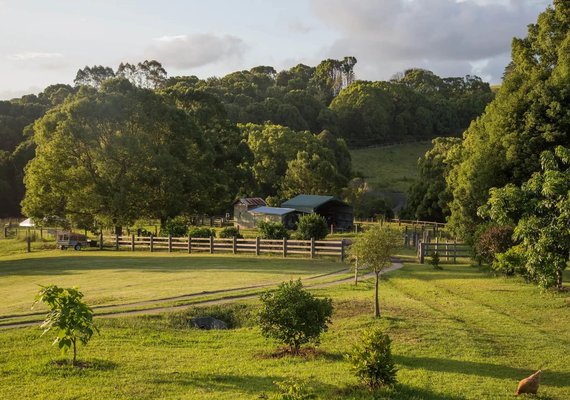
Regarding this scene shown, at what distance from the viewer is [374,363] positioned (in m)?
10.5

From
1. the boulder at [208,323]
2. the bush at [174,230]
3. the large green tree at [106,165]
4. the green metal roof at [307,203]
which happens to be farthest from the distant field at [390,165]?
the boulder at [208,323]

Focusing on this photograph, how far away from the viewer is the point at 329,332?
606 inches

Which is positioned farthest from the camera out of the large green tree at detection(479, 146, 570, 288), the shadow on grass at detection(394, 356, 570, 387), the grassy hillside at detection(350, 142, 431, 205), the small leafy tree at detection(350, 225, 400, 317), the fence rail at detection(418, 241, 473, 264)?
the grassy hillside at detection(350, 142, 431, 205)

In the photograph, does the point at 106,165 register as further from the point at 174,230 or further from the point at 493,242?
Result: the point at 493,242

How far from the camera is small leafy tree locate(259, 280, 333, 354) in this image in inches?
514

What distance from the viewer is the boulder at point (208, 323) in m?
17.2

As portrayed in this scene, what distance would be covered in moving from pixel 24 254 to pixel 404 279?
28.1 metres

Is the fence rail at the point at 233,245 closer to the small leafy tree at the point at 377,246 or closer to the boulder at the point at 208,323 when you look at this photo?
the small leafy tree at the point at 377,246

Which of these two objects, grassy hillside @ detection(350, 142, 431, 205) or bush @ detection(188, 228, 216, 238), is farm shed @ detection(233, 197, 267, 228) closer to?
bush @ detection(188, 228, 216, 238)

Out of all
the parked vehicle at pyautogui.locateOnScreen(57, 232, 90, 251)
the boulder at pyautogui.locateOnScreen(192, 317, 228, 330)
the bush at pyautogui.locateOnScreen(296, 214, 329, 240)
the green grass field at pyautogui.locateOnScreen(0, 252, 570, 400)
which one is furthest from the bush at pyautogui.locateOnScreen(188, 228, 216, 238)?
the boulder at pyautogui.locateOnScreen(192, 317, 228, 330)

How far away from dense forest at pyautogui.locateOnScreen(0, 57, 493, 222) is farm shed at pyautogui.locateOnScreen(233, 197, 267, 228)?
2.10 metres

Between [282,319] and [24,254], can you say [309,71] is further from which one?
[282,319]

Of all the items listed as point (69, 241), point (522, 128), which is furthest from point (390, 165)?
point (522, 128)

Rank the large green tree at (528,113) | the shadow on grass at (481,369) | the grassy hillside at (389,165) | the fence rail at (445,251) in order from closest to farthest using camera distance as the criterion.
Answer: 1. the shadow on grass at (481,369)
2. the large green tree at (528,113)
3. the fence rail at (445,251)
4. the grassy hillside at (389,165)
